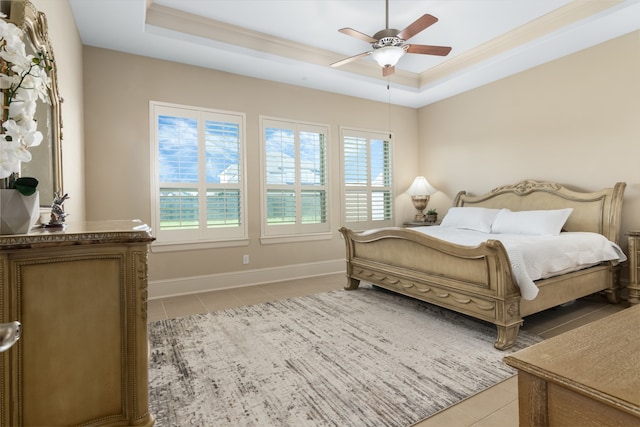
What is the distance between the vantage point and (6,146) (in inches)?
41.8

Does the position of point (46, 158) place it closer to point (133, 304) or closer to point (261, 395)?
point (133, 304)

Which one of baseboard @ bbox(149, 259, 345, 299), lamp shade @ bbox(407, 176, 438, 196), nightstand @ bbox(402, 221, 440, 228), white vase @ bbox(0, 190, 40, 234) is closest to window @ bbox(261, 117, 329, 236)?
baseboard @ bbox(149, 259, 345, 299)

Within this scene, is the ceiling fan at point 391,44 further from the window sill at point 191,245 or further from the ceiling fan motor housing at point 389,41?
the window sill at point 191,245

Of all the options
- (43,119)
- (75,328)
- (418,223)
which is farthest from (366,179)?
(75,328)

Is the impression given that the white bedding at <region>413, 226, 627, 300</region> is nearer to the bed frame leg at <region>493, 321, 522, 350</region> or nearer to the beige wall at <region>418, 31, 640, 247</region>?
the bed frame leg at <region>493, 321, 522, 350</region>

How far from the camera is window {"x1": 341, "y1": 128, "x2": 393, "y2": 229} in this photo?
548 cm

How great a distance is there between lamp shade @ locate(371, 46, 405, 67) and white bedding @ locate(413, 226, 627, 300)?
1.89 meters

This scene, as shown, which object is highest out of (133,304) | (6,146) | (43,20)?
(43,20)

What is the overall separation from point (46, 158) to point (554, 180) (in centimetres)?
519

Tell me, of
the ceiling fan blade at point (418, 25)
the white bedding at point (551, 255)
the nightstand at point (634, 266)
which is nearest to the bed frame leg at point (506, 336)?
the white bedding at point (551, 255)

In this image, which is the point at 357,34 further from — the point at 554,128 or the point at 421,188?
the point at 421,188

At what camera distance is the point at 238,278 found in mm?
4523

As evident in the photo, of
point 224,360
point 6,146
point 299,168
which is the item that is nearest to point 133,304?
point 6,146

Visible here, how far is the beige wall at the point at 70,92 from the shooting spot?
2.44m
